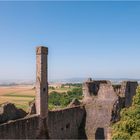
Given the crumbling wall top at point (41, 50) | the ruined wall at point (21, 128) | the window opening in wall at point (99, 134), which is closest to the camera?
the ruined wall at point (21, 128)

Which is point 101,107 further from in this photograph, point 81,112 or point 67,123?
point 67,123

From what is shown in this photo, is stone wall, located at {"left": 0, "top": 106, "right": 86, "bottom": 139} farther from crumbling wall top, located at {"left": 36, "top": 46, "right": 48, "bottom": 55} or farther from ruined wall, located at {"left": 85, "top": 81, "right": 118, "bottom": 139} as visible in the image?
crumbling wall top, located at {"left": 36, "top": 46, "right": 48, "bottom": 55}

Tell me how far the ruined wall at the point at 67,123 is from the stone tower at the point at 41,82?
46.5 inches

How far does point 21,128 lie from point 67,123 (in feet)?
22.1

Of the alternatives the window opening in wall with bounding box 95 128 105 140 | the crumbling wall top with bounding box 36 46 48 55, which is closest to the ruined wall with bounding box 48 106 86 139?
the window opening in wall with bounding box 95 128 105 140

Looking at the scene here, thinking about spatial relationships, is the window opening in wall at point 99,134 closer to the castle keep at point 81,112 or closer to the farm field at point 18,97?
the castle keep at point 81,112

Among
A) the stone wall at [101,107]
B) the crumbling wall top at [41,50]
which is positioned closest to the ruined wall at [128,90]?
the stone wall at [101,107]

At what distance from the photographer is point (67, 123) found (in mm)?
25156

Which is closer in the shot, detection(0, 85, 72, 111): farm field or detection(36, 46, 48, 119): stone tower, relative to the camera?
detection(36, 46, 48, 119): stone tower

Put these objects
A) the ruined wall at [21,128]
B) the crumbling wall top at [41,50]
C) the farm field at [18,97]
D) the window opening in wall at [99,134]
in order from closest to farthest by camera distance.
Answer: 1. the ruined wall at [21,128]
2. the crumbling wall top at [41,50]
3. the window opening in wall at [99,134]
4. the farm field at [18,97]

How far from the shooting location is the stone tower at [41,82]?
71.6 feet

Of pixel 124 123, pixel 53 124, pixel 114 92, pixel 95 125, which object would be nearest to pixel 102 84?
pixel 114 92

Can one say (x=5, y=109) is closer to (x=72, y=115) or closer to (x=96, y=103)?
(x=72, y=115)

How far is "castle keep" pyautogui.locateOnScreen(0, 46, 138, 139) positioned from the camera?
21812 millimetres
